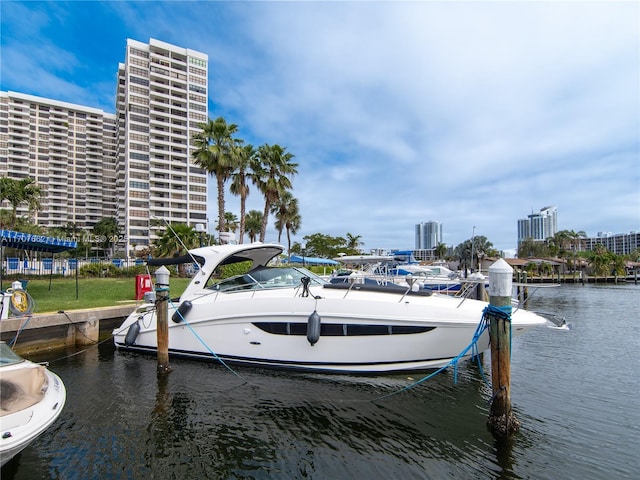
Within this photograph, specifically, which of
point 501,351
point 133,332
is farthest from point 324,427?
point 133,332

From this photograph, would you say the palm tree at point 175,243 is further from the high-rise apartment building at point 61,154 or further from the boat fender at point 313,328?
the high-rise apartment building at point 61,154

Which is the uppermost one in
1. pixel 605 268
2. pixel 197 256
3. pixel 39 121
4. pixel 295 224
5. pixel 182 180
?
pixel 39 121

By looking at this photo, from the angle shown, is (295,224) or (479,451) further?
(295,224)

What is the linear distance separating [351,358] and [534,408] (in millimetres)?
3167

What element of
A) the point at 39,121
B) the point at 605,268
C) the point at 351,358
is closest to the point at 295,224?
the point at 351,358

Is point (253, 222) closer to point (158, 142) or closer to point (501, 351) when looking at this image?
point (158, 142)

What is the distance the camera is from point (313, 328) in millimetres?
6613

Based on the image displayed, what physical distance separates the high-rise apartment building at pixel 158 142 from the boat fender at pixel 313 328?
7294 cm

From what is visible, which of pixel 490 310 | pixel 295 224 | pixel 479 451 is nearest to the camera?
pixel 479 451

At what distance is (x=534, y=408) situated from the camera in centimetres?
603

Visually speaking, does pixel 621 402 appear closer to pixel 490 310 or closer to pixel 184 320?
pixel 490 310

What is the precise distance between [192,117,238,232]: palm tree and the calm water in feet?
58.2

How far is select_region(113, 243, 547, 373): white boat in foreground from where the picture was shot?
638 cm

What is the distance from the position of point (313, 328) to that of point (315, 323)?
99 mm
